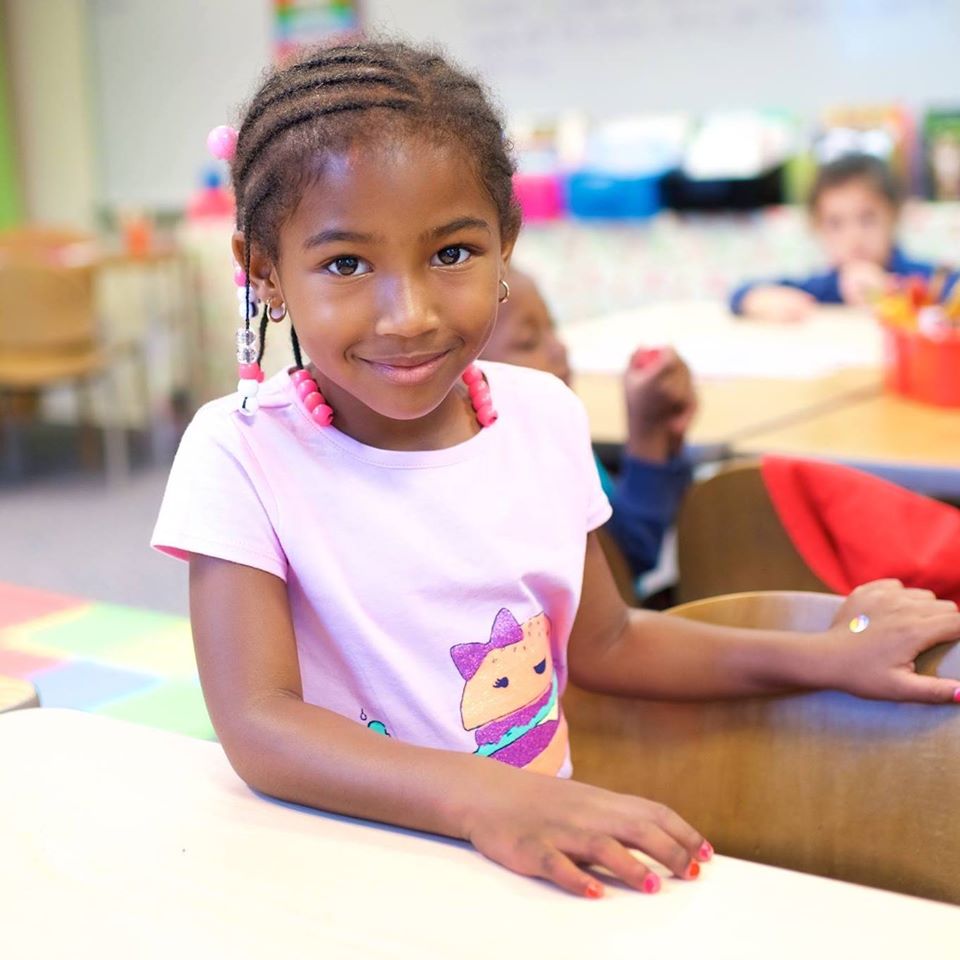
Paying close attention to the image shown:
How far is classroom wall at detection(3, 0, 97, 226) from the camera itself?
5.94 metres

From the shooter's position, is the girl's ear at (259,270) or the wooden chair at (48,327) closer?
the girl's ear at (259,270)

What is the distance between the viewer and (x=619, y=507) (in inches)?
67.4

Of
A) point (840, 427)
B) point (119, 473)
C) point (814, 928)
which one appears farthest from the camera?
point (119, 473)

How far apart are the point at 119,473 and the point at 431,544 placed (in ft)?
13.9

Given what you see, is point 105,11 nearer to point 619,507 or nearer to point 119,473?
point 119,473

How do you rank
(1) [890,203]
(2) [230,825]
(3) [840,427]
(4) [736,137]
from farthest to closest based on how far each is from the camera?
(4) [736,137] < (1) [890,203] < (3) [840,427] < (2) [230,825]

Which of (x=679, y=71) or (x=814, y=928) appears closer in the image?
(x=814, y=928)

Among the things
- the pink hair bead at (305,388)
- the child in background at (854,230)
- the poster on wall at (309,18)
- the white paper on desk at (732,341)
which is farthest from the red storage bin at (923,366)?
the poster on wall at (309,18)

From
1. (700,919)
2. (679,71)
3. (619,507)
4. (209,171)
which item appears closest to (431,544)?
(700,919)

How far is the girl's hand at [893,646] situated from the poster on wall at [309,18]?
15.4 ft

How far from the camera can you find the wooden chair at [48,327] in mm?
4477

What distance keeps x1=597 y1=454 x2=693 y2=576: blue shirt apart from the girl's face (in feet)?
2.70

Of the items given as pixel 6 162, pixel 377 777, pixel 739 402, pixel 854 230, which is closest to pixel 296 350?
pixel 377 777

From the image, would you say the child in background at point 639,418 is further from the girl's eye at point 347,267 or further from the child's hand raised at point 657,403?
the girl's eye at point 347,267
